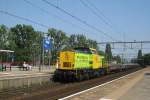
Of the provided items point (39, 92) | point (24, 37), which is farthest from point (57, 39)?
point (39, 92)

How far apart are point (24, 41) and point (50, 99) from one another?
106665mm

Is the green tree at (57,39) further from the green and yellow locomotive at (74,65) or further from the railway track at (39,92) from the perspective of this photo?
the railway track at (39,92)

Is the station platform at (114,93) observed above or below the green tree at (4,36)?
below

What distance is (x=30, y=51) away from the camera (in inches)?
4528

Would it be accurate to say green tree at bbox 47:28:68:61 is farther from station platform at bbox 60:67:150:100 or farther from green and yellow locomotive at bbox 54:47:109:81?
station platform at bbox 60:67:150:100

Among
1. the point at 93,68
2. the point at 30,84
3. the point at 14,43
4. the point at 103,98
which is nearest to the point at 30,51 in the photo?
the point at 14,43

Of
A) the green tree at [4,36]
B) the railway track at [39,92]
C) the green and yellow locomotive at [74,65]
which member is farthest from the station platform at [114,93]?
the green tree at [4,36]

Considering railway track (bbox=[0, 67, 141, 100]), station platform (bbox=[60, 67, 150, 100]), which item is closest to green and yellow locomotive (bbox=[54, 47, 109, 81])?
railway track (bbox=[0, 67, 141, 100])

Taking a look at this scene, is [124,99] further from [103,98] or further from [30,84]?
[30,84]

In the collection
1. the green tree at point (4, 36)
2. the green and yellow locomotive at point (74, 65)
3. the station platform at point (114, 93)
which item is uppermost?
the green tree at point (4, 36)

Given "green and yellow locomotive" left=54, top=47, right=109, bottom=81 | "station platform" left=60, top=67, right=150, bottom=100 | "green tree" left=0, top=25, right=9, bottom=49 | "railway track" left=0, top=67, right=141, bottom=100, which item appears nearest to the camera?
"railway track" left=0, top=67, right=141, bottom=100

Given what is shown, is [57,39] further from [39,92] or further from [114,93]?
[114,93]

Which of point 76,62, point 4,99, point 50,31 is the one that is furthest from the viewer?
point 50,31

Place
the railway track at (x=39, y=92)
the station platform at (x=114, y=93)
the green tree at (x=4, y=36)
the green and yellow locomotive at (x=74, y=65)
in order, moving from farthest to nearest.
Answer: the green tree at (x=4, y=36) → the green and yellow locomotive at (x=74, y=65) → the station platform at (x=114, y=93) → the railway track at (x=39, y=92)
